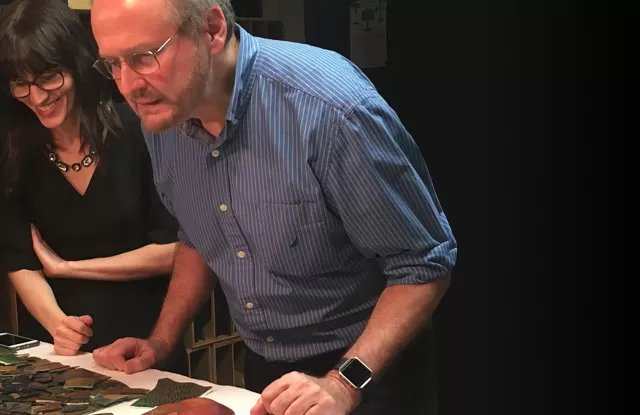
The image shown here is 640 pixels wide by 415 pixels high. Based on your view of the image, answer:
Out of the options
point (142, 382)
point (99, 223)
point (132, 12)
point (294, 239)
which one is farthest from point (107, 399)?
point (99, 223)

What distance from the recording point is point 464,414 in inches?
109

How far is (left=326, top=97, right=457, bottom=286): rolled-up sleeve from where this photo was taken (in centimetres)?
139

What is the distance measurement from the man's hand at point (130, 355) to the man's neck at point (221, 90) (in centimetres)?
50

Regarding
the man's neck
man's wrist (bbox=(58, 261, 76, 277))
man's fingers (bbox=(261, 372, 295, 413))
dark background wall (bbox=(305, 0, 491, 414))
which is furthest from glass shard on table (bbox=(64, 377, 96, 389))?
dark background wall (bbox=(305, 0, 491, 414))

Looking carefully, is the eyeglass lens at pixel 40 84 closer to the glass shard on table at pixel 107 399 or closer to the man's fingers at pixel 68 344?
the man's fingers at pixel 68 344

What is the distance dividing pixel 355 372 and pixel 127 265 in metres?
0.99

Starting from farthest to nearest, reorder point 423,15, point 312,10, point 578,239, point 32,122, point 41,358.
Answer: point 312,10
point 423,15
point 578,239
point 32,122
point 41,358

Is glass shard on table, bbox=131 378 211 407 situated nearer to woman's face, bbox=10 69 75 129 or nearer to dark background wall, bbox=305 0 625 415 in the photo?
woman's face, bbox=10 69 75 129

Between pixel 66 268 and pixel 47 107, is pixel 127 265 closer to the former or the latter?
pixel 66 268

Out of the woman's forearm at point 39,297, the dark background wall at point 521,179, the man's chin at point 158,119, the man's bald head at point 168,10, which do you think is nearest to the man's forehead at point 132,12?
the man's bald head at point 168,10

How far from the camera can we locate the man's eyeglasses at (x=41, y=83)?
201 cm

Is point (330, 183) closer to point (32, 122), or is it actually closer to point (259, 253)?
point (259, 253)

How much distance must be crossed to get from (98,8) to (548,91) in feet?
4.84

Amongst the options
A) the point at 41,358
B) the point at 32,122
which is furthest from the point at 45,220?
the point at 41,358
